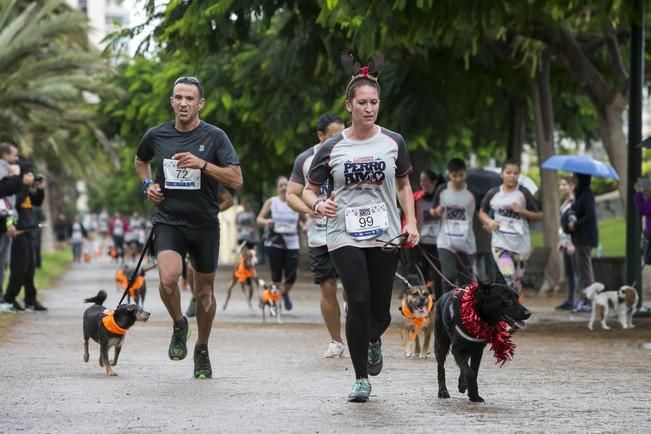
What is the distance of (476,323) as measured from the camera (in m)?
8.58

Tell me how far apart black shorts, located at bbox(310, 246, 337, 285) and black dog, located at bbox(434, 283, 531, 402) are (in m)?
3.07

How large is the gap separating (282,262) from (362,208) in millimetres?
10358

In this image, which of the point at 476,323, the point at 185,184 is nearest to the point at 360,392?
the point at 476,323

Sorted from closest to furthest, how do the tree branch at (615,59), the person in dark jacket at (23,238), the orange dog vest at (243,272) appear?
the person in dark jacket at (23,238), the orange dog vest at (243,272), the tree branch at (615,59)

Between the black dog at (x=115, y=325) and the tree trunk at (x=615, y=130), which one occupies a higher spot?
the tree trunk at (x=615, y=130)

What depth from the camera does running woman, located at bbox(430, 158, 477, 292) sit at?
617 inches

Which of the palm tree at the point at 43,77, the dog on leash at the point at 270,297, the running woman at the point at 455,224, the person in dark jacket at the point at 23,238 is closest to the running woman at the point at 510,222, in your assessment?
the running woman at the point at 455,224

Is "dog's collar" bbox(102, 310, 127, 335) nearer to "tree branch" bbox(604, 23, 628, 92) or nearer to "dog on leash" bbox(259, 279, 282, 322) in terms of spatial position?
"dog on leash" bbox(259, 279, 282, 322)

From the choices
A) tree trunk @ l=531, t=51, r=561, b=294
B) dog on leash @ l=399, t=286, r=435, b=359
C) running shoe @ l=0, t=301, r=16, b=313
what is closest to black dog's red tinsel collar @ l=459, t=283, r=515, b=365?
dog on leash @ l=399, t=286, r=435, b=359

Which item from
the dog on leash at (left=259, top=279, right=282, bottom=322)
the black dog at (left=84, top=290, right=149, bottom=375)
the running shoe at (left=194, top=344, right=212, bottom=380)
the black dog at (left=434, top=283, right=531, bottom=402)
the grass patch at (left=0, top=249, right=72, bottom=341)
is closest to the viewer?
the black dog at (left=434, top=283, right=531, bottom=402)

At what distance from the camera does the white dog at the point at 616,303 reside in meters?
16.2

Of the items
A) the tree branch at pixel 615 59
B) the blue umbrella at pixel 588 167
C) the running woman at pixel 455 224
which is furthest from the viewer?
the tree branch at pixel 615 59

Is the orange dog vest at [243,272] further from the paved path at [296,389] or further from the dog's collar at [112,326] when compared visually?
the dog's collar at [112,326]

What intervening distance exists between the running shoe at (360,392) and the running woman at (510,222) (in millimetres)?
6809
